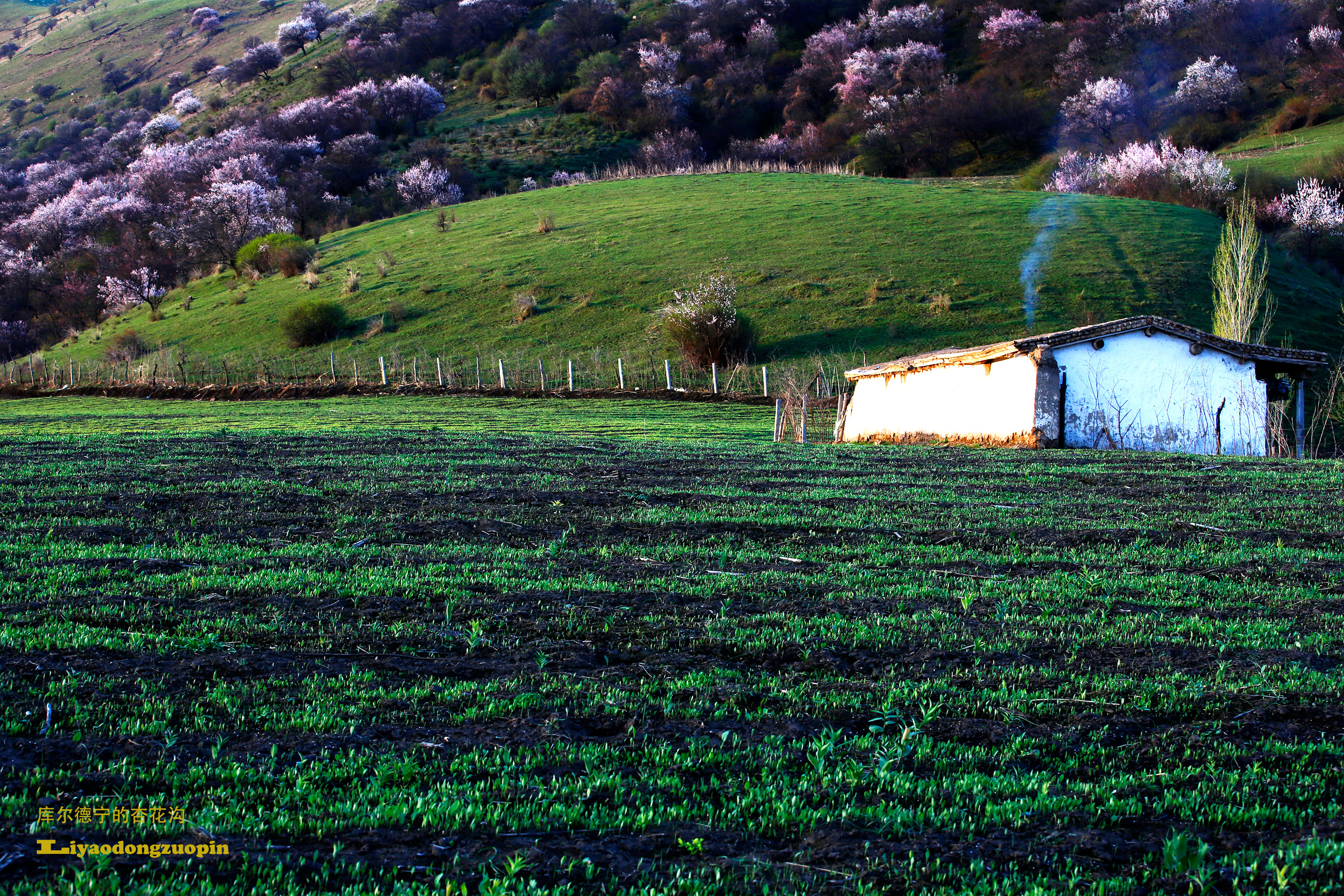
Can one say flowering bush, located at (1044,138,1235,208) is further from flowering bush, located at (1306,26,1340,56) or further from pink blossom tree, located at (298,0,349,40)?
pink blossom tree, located at (298,0,349,40)

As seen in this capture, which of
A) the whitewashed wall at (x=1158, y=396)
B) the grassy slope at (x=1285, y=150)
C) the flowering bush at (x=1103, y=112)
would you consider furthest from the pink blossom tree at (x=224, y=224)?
the grassy slope at (x=1285, y=150)

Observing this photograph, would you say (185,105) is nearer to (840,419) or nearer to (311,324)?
(311,324)

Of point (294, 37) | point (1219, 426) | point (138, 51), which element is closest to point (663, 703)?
point (1219, 426)

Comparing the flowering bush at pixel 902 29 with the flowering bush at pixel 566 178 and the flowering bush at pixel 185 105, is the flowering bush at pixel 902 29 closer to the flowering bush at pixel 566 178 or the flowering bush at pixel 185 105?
the flowering bush at pixel 566 178

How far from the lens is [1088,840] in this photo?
327cm

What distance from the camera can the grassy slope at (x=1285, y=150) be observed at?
55.8 m

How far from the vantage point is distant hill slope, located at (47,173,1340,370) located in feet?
132

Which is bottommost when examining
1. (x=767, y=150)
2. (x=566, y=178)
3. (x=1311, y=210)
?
(x=1311, y=210)

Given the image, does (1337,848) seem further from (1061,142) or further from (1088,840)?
(1061,142)

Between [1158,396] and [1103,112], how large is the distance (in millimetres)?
57866

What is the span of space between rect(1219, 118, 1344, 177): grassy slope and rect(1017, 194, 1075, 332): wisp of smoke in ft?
38.9

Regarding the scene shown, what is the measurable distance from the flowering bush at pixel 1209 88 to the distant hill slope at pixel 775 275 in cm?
2065

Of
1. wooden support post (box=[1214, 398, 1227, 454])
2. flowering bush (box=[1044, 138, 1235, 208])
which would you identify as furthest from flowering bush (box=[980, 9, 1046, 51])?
Answer: wooden support post (box=[1214, 398, 1227, 454])

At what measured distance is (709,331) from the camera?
3725 centimetres
